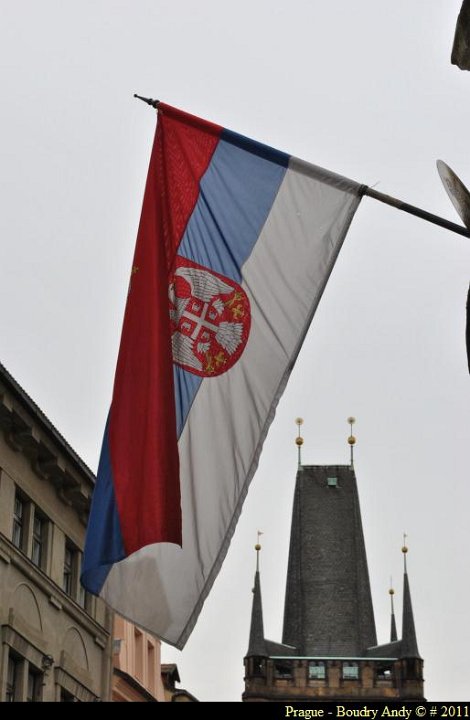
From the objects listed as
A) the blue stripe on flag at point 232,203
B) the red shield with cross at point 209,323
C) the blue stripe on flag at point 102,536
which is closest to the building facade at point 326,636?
the blue stripe on flag at point 232,203

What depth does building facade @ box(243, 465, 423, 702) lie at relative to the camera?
138 meters

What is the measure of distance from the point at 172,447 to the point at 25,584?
69.8 ft

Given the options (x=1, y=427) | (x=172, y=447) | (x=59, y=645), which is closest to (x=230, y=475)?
(x=172, y=447)

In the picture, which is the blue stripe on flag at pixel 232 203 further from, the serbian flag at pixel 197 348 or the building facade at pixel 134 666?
the building facade at pixel 134 666

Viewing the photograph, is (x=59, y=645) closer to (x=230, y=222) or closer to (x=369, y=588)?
(x=230, y=222)

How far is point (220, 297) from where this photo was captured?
1236 centimetres

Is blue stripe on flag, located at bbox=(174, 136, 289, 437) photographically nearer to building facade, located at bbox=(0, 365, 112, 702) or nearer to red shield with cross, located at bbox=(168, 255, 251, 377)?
red shield with cross, located at bbox=(168, 255, 251, 377)

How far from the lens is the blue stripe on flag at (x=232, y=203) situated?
12.5 metres

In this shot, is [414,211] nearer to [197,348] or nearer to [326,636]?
[197,348]

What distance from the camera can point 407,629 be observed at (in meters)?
134

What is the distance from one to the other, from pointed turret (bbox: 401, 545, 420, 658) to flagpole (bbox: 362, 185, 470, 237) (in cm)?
12209

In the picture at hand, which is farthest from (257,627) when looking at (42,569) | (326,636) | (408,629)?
(42,569)

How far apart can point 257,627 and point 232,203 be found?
12689cm

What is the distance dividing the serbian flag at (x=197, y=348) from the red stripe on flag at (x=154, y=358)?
1cm
